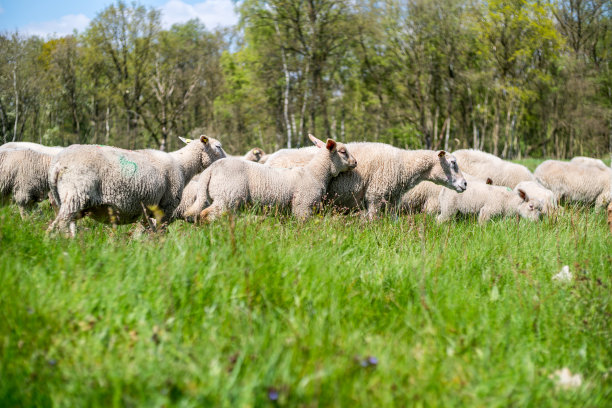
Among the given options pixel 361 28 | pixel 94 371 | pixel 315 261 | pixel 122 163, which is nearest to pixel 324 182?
pixel 122 163

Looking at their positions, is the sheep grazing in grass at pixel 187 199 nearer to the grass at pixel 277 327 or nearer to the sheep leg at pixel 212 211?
the sheep leg at pixel 212 211

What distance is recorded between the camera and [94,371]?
2.25 m

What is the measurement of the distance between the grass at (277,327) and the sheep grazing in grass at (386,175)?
361 centimetres

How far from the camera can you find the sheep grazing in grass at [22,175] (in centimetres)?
721

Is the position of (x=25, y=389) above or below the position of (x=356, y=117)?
below

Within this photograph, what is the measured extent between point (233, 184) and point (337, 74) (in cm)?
3027

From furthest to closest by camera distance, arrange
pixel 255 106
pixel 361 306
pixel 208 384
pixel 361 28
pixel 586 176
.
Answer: pixel 255 106, pixel 361 28, pixel 586 176, pixel 361 306, pixel 208 384

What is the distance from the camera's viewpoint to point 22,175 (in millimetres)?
7262

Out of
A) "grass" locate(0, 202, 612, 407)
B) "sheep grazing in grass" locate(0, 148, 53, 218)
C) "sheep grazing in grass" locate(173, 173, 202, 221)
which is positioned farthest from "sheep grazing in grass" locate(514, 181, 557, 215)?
"sheep grazing in grass" locate(0, 148, 53, 218)

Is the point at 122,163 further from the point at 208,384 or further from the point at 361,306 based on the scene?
the point at 208,384

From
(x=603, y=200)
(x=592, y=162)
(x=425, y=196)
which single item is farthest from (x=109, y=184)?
(x=592, y=162)

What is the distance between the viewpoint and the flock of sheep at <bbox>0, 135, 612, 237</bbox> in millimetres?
5676

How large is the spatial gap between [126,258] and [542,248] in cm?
420

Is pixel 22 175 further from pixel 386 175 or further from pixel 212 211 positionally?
pixel 386 175
